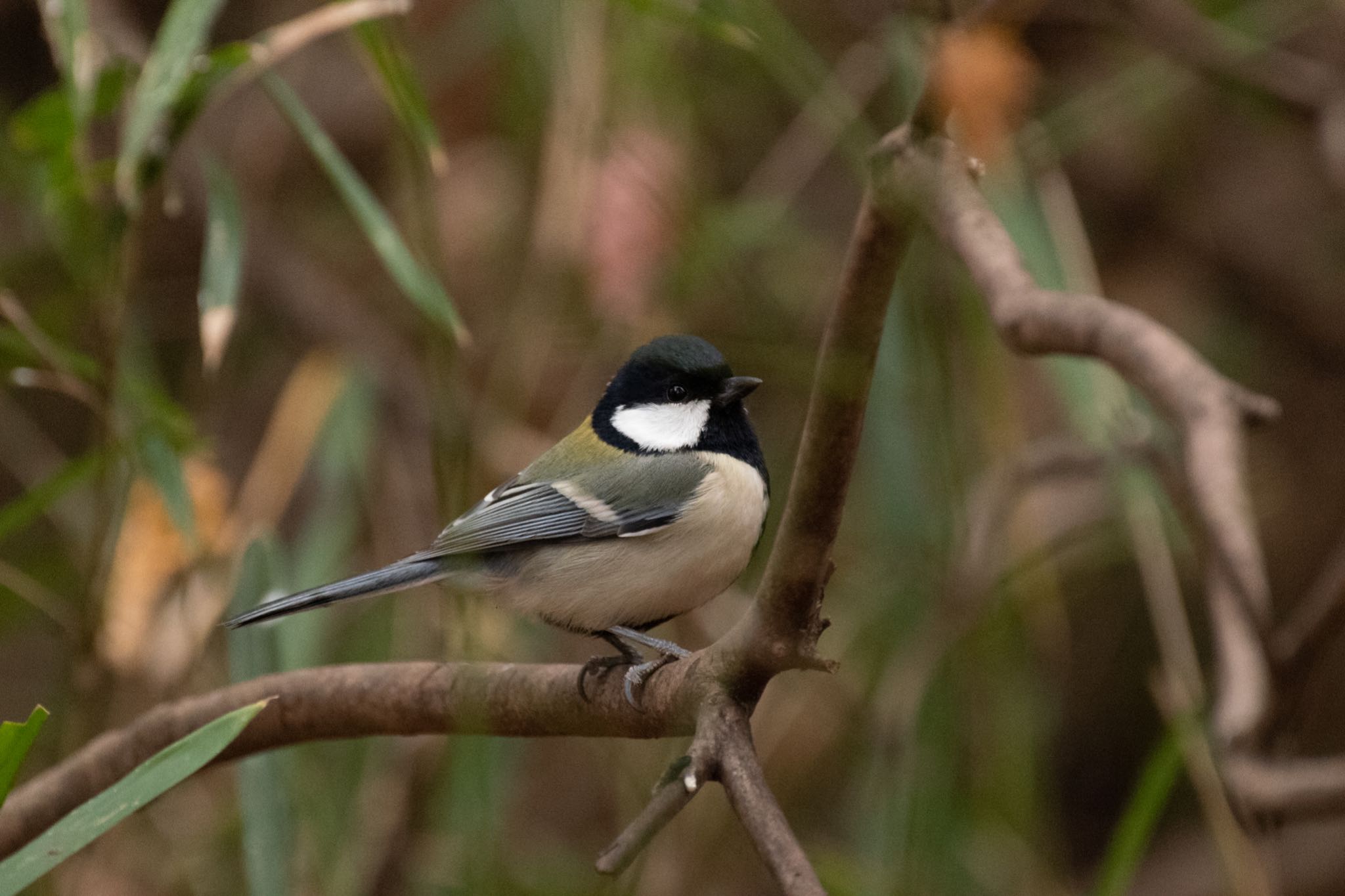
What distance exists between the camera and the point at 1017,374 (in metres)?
3.82

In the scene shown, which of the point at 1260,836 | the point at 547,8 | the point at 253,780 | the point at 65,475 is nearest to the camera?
the point at 1260,836

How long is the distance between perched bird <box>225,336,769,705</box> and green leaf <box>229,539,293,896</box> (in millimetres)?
185

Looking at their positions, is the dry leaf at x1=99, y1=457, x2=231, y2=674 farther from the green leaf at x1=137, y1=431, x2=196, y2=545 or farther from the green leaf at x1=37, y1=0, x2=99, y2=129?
the green leaf at x1=37, y1=0, x2=99, y2=129

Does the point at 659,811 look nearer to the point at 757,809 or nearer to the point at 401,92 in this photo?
the point at 757,809

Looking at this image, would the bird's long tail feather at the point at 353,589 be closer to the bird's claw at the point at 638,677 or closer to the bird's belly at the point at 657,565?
the bird's belly at the point at 657,565

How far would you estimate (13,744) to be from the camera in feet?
4.30

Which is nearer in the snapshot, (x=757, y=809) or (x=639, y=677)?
(x=757, y=809)

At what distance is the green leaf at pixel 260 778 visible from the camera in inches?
70.4

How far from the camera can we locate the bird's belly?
1791 mm

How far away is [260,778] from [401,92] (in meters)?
0.98

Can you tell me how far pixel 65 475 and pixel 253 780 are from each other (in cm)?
56

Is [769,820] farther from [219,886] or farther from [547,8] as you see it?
[219,886]

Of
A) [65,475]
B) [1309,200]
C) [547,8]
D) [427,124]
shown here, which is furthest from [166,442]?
[1309,200]

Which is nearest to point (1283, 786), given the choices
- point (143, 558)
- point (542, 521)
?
point (542, 521)
